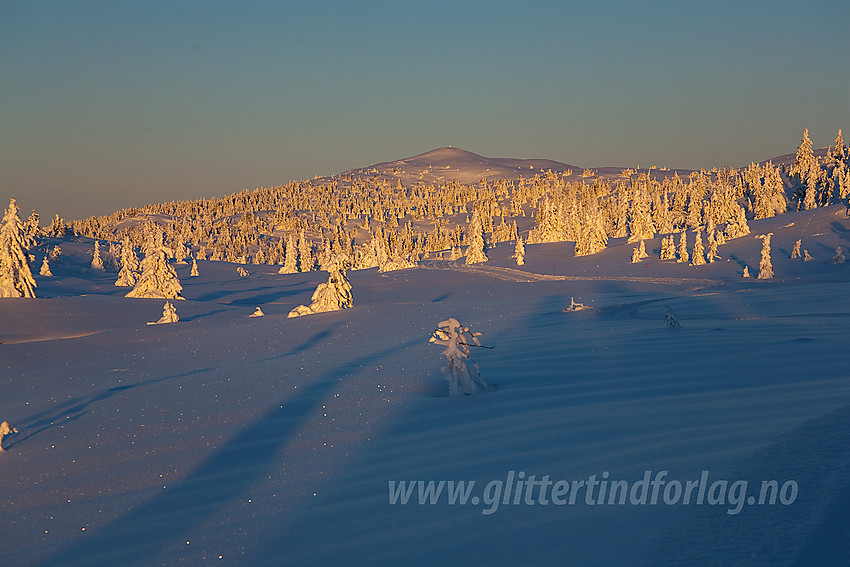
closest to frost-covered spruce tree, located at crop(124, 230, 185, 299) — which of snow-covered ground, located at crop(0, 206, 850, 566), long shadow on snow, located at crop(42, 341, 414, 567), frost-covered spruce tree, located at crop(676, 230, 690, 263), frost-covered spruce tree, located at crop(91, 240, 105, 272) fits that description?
snow-covered ground, located at crop(0, 206, 850, 566)

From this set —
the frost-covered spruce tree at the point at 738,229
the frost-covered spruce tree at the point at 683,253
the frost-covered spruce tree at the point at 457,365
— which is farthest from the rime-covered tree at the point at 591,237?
the frost-covered spruce tree at the point at 457,365

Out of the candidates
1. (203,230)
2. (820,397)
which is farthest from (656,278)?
(203,230)

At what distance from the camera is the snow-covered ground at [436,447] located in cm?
464

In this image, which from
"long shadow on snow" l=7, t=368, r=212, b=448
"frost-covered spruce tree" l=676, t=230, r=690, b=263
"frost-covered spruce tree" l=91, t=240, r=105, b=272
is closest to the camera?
"long shadow on snow" l=7, t=368, r=212, b=448

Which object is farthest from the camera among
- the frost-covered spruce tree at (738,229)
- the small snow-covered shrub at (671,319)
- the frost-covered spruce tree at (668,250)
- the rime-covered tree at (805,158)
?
the rime-covered tree at (805,158)

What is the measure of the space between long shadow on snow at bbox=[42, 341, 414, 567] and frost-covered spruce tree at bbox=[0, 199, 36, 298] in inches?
1142

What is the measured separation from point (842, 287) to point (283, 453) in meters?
21.1

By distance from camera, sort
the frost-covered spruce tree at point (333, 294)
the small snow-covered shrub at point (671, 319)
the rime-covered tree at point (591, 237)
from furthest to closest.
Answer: the rime-covered tree at point (591, 237), the frost-covered spruce tree at point (333, 294), the small snow-covered shrub at point (671, 319)

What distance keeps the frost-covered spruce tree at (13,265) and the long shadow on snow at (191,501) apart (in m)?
29.0

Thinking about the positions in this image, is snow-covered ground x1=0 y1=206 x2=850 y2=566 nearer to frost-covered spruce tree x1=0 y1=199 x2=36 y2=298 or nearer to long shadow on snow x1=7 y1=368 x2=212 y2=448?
long shadow on snow x1=7 y1=368 x2=212 y2=448

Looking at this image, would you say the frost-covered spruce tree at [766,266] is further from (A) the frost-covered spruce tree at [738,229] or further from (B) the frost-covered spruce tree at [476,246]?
(B) the frost-covered spruce tree at [476,246]

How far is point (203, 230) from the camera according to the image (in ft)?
605

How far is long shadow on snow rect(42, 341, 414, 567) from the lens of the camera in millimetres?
5324

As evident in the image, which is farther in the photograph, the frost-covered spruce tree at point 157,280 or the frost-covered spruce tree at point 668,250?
the frost-covered spruce tree at point 668,250
